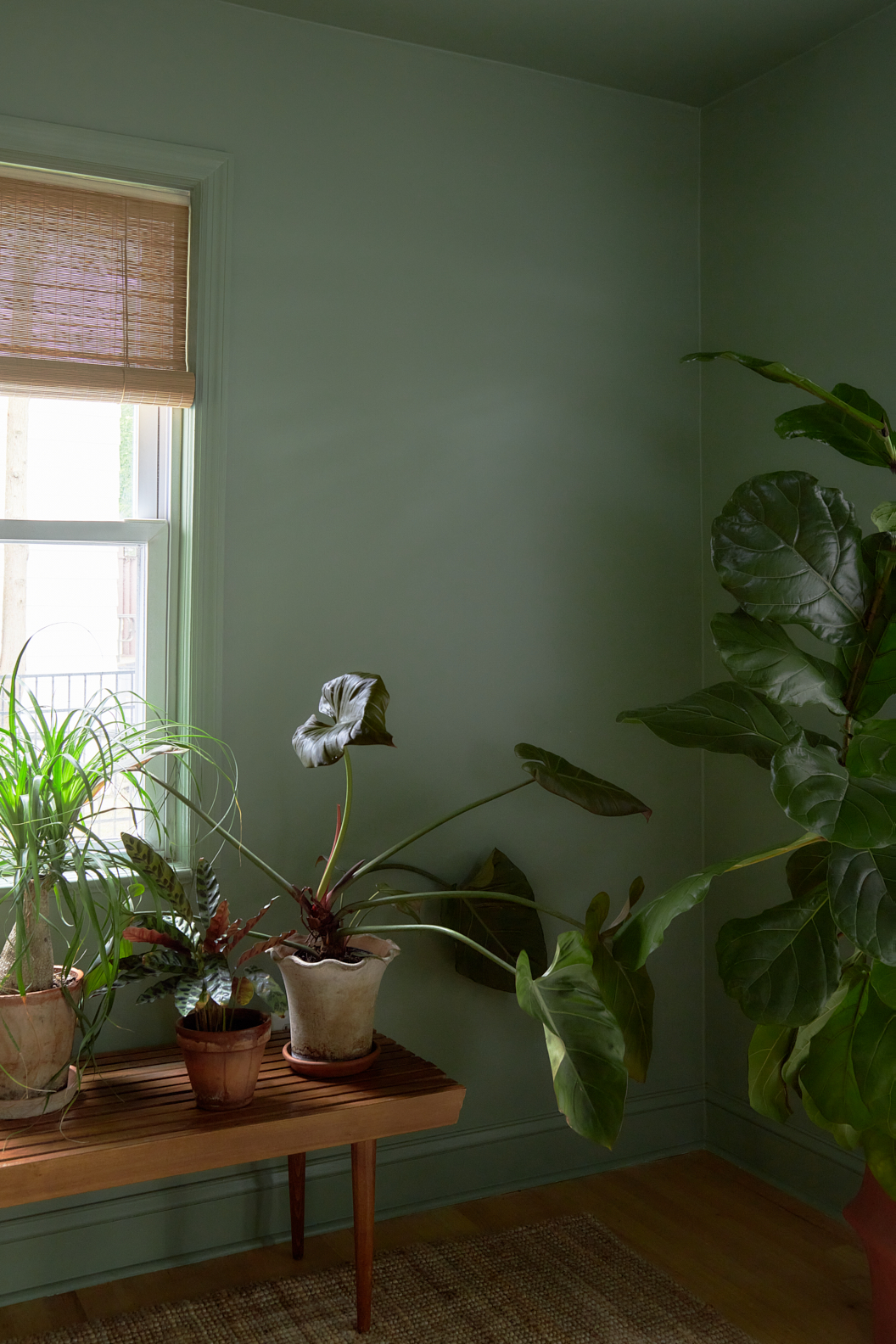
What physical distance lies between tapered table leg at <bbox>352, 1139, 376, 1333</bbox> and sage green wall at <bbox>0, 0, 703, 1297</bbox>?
1.30 feet

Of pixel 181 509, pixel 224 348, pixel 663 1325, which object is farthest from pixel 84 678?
pixel 663 1325

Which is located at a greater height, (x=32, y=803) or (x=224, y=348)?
(x=224, y=348)

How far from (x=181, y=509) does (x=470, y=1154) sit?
5.35 ft

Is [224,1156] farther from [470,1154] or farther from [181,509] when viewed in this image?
[181,509]

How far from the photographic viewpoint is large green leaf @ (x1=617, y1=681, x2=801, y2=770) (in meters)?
1.93

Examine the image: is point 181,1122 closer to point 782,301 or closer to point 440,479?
point 440,479

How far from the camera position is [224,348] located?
235cm

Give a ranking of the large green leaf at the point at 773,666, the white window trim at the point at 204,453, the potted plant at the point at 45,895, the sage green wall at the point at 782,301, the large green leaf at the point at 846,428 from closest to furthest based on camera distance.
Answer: the potted plant at the point at 45,895 → the large green leaf at the point at 773,666 → the large green leaf at the point at 846,428 → the white window trim at the point at 204,453 → the sage green wall at the point at 782,301

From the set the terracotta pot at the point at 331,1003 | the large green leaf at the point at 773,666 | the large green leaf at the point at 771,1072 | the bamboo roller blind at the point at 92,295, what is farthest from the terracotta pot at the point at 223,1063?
the bamboo roller blind at the point at 92,295

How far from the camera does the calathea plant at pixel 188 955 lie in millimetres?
1878

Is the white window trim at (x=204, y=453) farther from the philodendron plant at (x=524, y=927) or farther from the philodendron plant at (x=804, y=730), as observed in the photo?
the philodendron plant at (x=804, y=730)

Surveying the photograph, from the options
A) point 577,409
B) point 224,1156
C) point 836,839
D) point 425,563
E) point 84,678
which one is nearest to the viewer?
point 836,839

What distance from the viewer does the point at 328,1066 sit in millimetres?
2062

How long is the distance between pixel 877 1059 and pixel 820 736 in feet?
1.90
